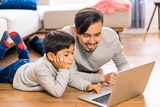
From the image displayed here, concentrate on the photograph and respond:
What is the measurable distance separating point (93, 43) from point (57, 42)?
0.21 m

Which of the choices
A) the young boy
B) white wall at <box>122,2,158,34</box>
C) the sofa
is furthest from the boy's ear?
white wall at <box>122,2,158,34</box>

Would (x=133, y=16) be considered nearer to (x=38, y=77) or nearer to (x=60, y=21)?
(x=60, y=21)

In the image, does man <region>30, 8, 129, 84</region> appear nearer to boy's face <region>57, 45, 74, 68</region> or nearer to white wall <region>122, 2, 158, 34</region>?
boy's face <region>57, 45, 74, 68</region>

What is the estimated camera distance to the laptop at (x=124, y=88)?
1479 mm

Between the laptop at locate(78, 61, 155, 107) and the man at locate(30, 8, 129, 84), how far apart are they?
0.18m

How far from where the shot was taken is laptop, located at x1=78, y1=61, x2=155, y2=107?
4.85 ft

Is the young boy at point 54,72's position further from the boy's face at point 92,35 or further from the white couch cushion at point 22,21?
the white couch cushion at point 22,21

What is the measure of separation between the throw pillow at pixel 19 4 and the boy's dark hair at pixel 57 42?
1594mm

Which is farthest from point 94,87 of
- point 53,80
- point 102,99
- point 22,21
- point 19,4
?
point 19,4

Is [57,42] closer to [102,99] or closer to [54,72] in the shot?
[54,72]

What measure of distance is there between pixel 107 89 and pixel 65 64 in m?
0.30

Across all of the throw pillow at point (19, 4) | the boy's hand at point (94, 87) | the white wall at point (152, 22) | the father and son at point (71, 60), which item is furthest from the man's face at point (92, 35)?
the white wall at point (152, 22)

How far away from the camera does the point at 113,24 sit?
3.17m

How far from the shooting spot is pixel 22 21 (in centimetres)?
274
